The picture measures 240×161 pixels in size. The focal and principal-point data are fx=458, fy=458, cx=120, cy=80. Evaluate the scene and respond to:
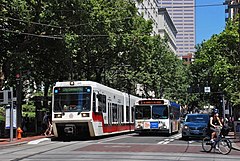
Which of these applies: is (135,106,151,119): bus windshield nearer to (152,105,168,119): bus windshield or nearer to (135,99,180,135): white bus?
(135,99,180,135): white bus

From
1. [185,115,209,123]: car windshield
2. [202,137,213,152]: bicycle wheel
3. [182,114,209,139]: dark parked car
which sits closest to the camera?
[202,137,213,152]: bicycle wheel

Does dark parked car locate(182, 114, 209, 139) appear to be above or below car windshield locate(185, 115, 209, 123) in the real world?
below

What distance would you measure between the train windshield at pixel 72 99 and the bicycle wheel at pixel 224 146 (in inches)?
340

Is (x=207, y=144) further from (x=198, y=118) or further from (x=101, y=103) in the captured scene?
(x=198, y=118)

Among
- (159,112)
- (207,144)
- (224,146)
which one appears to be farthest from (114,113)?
(224,146)

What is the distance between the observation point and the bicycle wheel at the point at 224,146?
18072 mm

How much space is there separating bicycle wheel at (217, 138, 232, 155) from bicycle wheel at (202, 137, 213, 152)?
384mm

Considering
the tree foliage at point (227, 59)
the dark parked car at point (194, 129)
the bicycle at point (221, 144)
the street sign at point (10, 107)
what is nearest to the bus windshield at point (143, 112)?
the dark parked car at point (194, 129)

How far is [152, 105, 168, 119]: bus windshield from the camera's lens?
31.9 m

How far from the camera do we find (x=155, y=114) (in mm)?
32000

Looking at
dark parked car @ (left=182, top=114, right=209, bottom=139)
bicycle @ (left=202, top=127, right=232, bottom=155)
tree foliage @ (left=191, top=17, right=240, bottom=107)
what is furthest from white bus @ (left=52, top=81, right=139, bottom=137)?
tree foliage @ (left=191, top=17, right=240, bottom=107)

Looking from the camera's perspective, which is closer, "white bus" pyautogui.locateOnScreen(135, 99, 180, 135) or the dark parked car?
the dark parked car

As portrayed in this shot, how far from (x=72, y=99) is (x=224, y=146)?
32.2ft

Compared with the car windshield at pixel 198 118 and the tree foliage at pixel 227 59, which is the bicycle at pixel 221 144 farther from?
the tree foliage at pixel 227 59
